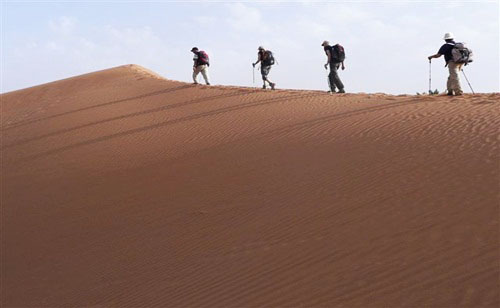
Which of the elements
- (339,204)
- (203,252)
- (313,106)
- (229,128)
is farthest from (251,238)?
(313,106)


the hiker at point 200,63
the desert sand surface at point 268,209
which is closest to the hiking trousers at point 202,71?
the hiker at point 200,63

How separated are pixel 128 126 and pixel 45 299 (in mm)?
8282

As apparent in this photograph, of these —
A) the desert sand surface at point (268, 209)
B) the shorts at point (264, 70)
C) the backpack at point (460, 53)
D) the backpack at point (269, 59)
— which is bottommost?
the desert sand surface at point (268, 209)

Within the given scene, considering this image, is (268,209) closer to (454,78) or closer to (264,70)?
(454,78)

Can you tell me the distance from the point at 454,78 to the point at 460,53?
84 centimetres

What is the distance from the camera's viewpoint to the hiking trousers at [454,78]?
12.7 m

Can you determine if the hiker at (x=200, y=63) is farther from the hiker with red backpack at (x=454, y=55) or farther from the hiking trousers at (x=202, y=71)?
the hiker with red backpack at (x=454, y=55)

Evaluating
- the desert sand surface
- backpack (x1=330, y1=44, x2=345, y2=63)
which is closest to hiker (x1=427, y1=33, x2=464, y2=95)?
the desert sand surface

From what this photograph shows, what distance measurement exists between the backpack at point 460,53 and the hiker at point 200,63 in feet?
28.4

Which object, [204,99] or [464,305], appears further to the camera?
[204,99]

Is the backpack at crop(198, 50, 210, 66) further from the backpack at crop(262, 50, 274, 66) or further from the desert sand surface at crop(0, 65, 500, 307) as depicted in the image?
the desert sand surface at crop(0, 65, 500, 307)

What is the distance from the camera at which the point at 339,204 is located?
7.32 m

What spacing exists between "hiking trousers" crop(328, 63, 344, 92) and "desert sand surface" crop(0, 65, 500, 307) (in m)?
1.40

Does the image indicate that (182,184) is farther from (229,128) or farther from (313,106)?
(313,106)
